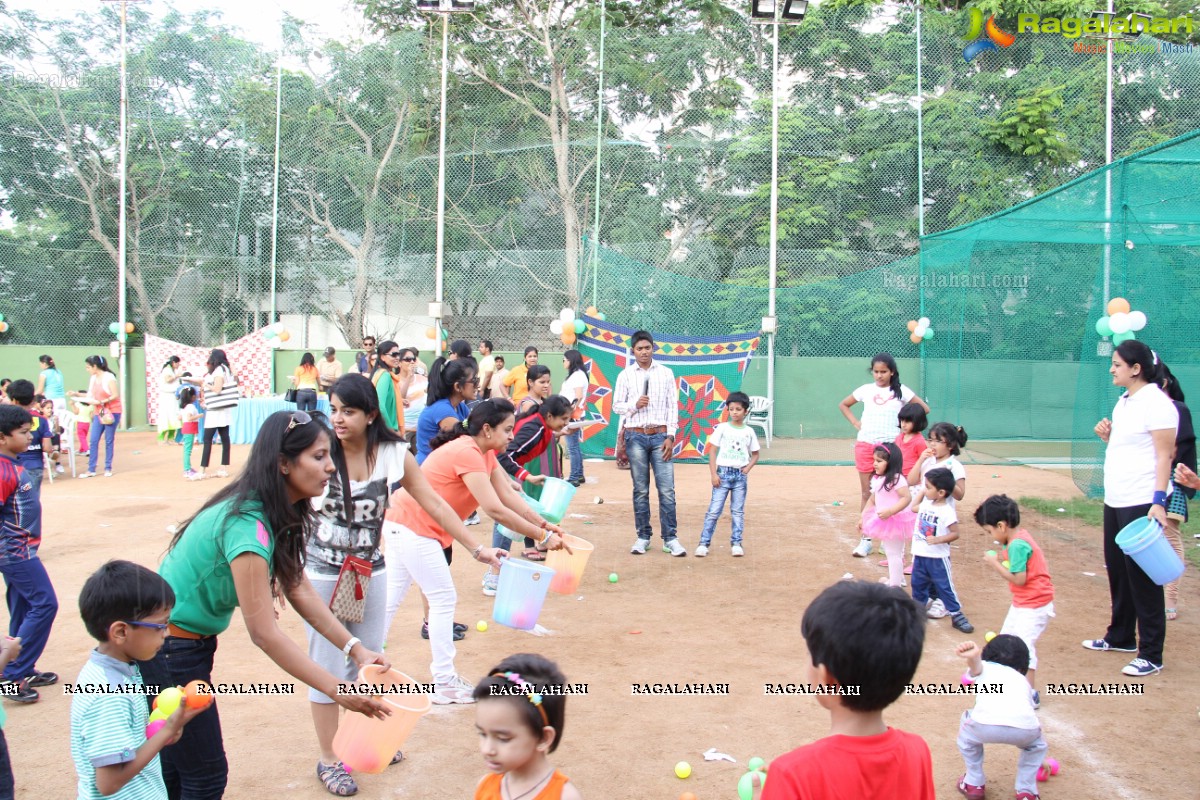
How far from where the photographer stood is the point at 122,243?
16.8 meters

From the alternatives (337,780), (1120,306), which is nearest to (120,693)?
(337,780)

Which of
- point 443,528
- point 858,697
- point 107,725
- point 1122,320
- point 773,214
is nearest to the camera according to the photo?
point 858,697

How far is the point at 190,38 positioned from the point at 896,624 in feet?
62.7

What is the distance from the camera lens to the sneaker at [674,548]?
7473mm

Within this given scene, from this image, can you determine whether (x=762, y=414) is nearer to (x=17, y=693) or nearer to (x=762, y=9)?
(x=762, y=9)

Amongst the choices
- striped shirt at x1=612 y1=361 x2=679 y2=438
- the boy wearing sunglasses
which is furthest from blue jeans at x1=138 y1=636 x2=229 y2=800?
striped shirt at x1=612 y1=361 x2=679 y2=438

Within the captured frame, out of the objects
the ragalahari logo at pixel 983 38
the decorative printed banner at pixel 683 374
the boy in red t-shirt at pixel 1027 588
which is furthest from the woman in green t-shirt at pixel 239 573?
the ragalahari logo at pixel 983 38

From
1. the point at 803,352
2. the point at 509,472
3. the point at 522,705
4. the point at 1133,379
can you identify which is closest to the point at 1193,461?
the point at 1133,379

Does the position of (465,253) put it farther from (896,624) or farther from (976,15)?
(896,624)

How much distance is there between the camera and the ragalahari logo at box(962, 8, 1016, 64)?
53.2 ft

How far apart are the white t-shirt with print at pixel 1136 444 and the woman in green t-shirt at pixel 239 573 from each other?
4.10 metres

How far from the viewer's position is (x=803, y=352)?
49.8 ft

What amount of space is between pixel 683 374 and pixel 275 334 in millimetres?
8302

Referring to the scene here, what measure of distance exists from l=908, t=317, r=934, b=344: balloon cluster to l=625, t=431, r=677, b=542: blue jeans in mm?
8433
